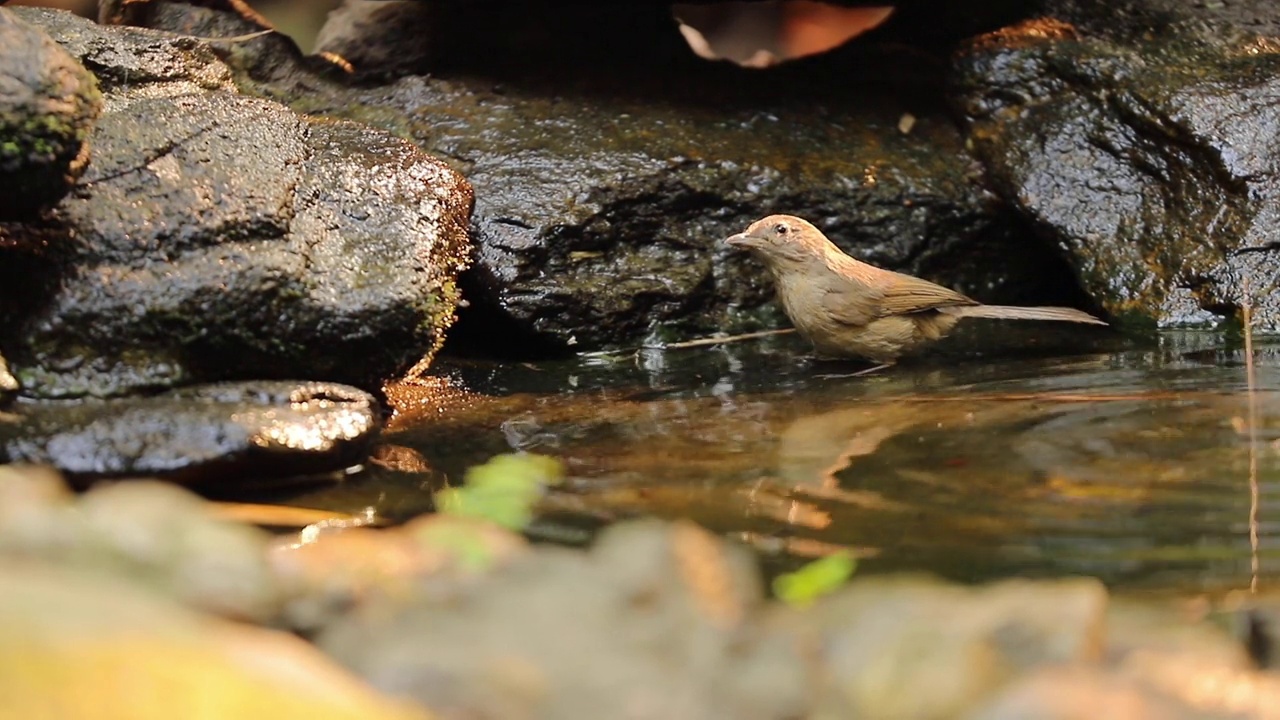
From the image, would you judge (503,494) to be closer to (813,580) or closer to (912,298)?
(813,580)

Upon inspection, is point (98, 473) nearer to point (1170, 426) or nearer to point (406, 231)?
point (406, 231)

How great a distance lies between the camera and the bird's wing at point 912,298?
246 inches

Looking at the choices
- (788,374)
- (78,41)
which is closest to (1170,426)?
(788,374)

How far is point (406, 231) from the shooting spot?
5242mm

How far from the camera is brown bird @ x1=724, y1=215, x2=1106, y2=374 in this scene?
6230 mm

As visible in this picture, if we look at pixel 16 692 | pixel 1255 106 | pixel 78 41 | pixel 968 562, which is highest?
pixel 78 41

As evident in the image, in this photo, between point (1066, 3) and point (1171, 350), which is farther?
point (1066, 3)

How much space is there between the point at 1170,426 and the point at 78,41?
15.8 ft

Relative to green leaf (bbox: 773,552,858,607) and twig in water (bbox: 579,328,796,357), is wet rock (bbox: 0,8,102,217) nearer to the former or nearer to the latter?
green leaf (bbox: 773,552,858,607)

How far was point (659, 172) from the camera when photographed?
693 cm

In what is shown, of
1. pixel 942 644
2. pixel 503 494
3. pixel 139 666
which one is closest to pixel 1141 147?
pixel 503 494

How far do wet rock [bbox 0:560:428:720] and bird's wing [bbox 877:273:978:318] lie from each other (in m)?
4.79

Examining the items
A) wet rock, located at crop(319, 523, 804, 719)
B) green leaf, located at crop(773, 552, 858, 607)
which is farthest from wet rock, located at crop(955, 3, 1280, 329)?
wet rock, located at crop(319, 523, 804, 719)

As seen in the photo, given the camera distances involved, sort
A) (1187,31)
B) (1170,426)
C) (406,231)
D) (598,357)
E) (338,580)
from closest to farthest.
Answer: (338,580) < (1170,426) < (406,231) < (598,357) < (1187,31)
